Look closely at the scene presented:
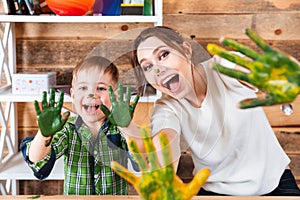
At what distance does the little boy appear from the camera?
3.73 feet

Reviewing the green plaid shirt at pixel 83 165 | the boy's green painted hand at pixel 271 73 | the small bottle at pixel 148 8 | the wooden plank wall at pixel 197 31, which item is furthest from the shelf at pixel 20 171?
the boy's green painted hand at pixel 271 73

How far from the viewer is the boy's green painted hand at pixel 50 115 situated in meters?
1.03

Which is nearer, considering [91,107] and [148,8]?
[91,107]

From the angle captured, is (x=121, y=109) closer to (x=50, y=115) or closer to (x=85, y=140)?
(x=50, y=115)

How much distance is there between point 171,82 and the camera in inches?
43.9

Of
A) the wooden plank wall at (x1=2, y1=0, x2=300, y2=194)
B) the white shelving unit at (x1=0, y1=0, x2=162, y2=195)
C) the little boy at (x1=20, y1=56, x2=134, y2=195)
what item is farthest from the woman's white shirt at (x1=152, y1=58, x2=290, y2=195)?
the wooden plank wall at (x1=2, y1=0, x2=300, y2=194)

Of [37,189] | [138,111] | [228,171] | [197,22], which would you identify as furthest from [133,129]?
[37,189]

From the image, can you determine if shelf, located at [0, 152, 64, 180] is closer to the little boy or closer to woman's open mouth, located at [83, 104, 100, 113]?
the little boy

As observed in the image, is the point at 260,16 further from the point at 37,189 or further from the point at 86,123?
the point at 37,189

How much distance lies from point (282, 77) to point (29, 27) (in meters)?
1.59

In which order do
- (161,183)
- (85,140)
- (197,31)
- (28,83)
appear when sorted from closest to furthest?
(161,183)
(85,140)
(28,83)
(197,31)

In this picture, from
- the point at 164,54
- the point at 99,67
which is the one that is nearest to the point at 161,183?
the point at 164,54

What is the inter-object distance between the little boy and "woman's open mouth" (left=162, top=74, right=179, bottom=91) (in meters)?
0.12

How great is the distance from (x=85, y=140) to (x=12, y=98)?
1.74 ft
